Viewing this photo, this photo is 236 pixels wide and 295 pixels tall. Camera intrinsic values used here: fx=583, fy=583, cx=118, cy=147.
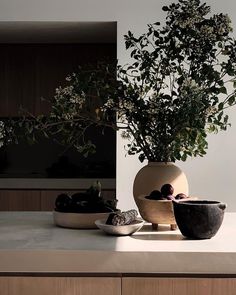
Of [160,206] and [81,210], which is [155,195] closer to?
[160,206]

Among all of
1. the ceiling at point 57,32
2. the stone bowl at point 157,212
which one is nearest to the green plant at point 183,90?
the stone bowl at point 157,212

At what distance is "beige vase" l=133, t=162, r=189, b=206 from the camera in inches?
82.0

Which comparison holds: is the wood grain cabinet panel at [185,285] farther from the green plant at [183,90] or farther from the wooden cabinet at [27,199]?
the wooden cabinet at [27,199]

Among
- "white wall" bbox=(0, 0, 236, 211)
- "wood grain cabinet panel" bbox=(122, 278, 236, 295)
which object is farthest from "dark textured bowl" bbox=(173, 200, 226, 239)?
"white wall" bbox=(0, 0, 236, 211)

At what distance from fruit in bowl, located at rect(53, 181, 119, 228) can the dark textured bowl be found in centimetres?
33

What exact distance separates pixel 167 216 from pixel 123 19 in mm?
2580

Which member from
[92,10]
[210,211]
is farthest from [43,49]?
[210,211]

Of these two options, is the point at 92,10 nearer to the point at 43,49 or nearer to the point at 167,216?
the point at 43,49

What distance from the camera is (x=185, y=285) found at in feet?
5.47

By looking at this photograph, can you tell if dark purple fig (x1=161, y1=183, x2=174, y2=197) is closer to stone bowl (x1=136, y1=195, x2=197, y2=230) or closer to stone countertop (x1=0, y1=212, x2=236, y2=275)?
stone bowl (x1=136, y1=195, x2=197, y2=230)

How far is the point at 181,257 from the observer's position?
5.41ft

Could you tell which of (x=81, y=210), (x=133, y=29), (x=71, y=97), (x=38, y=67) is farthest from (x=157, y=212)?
(x=38, y=67)

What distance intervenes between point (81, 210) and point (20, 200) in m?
3.12

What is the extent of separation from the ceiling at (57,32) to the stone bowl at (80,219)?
2567mm
